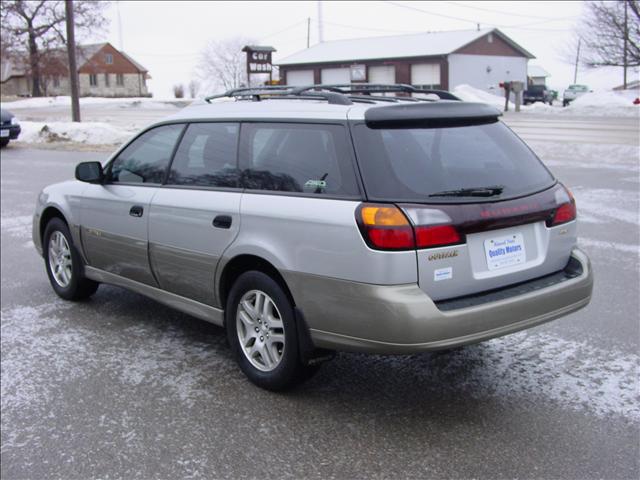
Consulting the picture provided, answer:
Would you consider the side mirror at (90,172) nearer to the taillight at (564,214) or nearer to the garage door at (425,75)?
the taillight at (564,214)

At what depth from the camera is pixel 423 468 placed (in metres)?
3.35

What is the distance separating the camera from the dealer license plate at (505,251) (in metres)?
3.75

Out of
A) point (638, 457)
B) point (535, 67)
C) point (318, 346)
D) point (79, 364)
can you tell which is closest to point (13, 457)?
point (79, 364)

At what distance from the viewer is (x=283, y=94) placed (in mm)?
4680

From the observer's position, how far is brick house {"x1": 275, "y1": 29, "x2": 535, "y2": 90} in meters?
57.5

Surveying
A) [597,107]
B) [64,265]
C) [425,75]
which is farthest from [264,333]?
[425,75]

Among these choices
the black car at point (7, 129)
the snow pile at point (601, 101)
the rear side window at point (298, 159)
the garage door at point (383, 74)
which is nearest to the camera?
the rear side window at point (298, 159)

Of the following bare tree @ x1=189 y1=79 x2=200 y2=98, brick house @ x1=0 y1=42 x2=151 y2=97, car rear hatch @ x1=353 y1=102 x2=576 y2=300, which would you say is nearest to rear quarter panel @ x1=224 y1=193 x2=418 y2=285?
car rear hatch @ x1=353 y1=102 x2=576 y2=300

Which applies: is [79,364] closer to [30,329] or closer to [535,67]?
[30,329]

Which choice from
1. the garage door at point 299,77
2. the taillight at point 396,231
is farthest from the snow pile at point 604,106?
the taillight at point 396,231

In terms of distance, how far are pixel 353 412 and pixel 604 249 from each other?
4.62 m

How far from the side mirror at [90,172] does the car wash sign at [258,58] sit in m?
23.1

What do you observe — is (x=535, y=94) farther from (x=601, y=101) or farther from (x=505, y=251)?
(x=505, y=251)

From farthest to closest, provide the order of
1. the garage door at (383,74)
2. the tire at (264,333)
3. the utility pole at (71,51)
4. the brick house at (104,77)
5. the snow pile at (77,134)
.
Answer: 1. the brick house at (104,77)
2. the garage door at (383,74)
3. the utility pole at (71,51)
4. the snow pile at (77,134)
5. the tire at (264,333)
